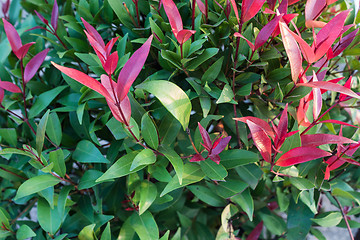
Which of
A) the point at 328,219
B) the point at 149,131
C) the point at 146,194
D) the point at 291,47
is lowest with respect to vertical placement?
the point at 328,219

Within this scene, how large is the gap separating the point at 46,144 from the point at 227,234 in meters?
0.36

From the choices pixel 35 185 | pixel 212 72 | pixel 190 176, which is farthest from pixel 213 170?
pixel 35 185

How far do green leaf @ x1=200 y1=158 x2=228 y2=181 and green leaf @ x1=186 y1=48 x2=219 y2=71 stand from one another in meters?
0.14

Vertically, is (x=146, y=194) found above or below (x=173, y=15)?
below

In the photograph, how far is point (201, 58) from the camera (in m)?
0.49

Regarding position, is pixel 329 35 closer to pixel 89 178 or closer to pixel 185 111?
pixel 185 111

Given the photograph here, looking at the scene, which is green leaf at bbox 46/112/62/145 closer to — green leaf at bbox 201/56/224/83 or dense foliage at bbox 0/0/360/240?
dense foliage at bbox 0/0/360/240

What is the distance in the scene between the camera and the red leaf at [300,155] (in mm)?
434

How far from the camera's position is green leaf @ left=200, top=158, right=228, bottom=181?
0.47m

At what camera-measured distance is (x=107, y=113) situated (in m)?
0.52

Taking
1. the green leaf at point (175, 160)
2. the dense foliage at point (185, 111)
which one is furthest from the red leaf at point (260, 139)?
the green leaf at point (175, 160)

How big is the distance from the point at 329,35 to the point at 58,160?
41 cm

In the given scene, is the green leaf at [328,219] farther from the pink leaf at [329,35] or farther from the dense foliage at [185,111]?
the pink leaf at [329,35]

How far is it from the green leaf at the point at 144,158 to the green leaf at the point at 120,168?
0.08 feet
